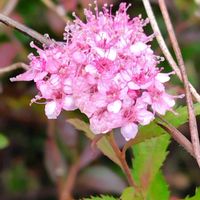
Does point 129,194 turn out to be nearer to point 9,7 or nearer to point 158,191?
point 158,191

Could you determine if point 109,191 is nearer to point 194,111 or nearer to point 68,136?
point 68,136

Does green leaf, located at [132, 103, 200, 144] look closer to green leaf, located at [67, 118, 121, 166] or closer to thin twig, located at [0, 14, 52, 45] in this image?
green leaf, located at [67, 118, 121, 166]

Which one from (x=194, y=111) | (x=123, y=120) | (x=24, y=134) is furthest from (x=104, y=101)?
(x=24, y=134)

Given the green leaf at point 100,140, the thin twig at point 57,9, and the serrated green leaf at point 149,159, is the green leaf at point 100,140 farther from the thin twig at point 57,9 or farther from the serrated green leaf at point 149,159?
the thin twig at point 57,9

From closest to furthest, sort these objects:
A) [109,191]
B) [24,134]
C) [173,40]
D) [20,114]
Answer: [173,40], [109,191], [20,114], [24,134]

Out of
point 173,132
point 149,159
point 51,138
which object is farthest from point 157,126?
point 51,138

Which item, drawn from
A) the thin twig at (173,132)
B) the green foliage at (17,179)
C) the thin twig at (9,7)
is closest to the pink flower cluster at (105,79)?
the thin twig at (173,132)
